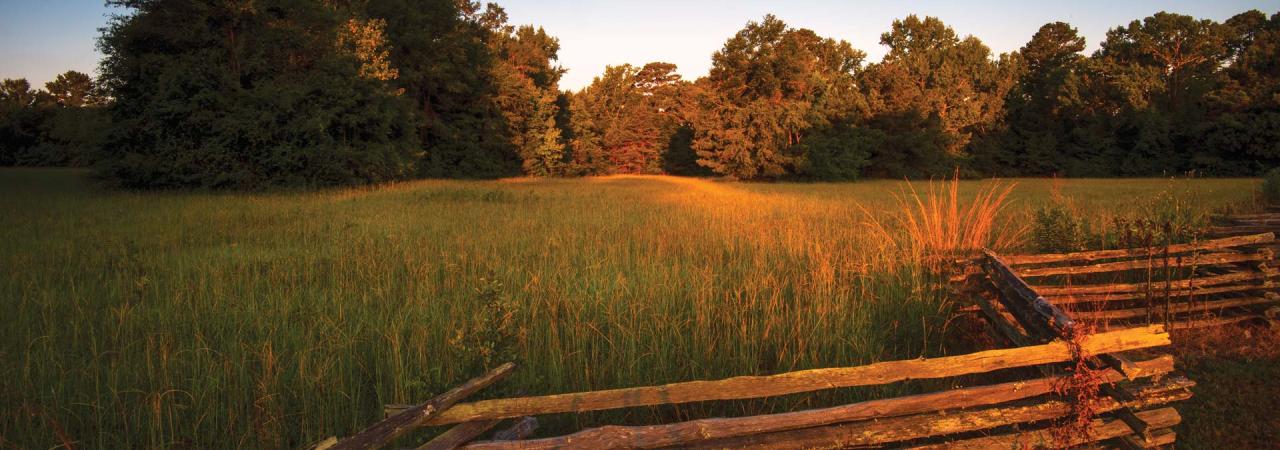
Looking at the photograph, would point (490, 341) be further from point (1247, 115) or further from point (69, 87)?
point (69, 87)

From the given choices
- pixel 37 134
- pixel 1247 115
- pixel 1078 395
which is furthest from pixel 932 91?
pixel 37 134

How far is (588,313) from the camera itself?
4.86 meters

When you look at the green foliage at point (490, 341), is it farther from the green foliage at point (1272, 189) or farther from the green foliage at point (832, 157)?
the green foliage at point (832, 157)

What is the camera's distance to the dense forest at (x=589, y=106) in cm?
2109

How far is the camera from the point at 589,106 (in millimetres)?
58969

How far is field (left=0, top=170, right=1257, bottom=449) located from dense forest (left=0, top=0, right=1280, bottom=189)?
1428 centimetres

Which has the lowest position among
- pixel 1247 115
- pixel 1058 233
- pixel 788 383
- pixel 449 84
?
pixel 788 383

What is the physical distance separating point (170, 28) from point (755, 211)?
2298 centimetres

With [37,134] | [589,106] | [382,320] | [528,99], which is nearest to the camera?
[382,320]

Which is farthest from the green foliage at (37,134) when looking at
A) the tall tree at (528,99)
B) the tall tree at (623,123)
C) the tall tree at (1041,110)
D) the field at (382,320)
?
the tall tree at (1041,110)

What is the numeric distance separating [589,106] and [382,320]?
56.2 m


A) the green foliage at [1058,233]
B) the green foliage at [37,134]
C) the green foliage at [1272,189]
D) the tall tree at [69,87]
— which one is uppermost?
the tall tree at [69,87]

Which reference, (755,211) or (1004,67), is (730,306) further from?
(1004,67)

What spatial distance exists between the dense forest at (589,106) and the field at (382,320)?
14.3m
